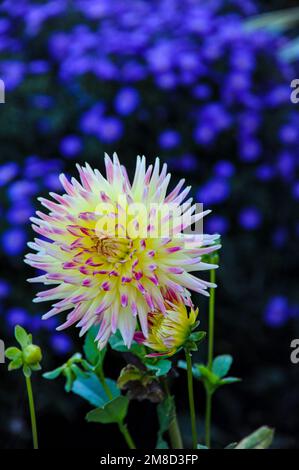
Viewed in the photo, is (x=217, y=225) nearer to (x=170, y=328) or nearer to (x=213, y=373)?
(x=213, y=373)

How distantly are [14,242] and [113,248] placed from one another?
3.16 feet

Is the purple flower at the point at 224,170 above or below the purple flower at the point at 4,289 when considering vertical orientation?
above

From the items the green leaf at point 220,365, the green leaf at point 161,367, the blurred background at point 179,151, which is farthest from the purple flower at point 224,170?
the green leaf at point 161,367

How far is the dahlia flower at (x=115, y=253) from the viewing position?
0.44 metres

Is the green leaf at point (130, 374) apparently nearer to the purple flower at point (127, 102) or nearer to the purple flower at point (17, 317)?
the purple flower at point (17, 317)

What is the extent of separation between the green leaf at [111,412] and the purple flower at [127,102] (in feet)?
3.64

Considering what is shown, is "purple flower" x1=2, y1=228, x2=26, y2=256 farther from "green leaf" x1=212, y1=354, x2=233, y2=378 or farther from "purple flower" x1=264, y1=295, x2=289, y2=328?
"green leaf" x1=212, y1=354, x2=233, y2=378

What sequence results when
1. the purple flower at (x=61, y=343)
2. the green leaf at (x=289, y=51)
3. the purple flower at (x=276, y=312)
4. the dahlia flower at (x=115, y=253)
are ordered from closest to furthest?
the dahlia flower at (x=115, y=253) → the purple flower at (x=61, y=343) → the purple flower at (x=276, y=312) → the green leaf at (x=289, y=51)

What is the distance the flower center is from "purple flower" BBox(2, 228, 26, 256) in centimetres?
95

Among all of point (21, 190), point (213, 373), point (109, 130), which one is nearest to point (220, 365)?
point (213, 373)

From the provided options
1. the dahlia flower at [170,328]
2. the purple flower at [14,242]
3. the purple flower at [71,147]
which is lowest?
the dahlia flower at [170,328]

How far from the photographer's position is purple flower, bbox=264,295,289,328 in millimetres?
1519

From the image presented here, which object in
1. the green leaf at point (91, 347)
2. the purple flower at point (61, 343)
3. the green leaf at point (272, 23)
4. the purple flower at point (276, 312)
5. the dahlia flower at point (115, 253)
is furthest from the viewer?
the green leaf at point (272, 23)

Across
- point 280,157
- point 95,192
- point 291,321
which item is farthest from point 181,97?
point 95,192
